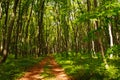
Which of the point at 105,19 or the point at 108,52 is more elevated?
the point at 105,19

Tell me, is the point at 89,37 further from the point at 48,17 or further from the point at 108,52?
the point at 48,17

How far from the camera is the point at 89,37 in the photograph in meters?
11.2

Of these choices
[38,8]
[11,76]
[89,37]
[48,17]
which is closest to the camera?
[89,37]

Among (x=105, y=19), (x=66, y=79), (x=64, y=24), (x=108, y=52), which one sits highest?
(x=64, y=24)

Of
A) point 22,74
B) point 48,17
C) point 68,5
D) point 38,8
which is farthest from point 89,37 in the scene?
point 48,17

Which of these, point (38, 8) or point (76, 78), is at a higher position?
point (38, 8)

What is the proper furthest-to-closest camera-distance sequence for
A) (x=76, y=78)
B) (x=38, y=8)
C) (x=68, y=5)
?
(x=68, y=5)
(x=38, y=8)
(x=76, y=78)

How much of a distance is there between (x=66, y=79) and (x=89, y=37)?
464cm

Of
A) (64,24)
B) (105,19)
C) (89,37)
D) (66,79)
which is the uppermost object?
(64,24)

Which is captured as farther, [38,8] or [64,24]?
[64,24]

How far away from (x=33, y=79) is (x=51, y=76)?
1.43m

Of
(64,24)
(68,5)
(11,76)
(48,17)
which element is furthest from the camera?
(48,17)

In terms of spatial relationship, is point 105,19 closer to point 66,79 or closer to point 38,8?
point 66,79

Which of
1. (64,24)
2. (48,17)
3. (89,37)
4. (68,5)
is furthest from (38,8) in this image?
(89,37)
